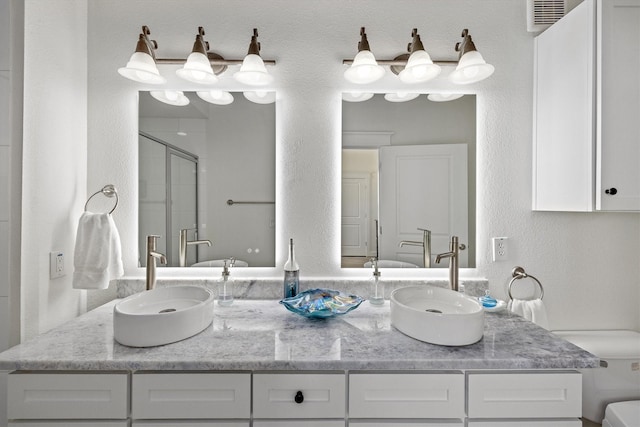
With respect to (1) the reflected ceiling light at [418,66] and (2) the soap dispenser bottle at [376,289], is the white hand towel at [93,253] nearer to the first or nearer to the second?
(2) the soap dispenser bottle at [376,289]

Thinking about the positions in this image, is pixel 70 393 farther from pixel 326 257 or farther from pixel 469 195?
pixel 469 195

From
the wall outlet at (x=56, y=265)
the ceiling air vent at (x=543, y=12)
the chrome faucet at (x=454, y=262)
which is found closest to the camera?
the wall outlet at (x=56, y=265)

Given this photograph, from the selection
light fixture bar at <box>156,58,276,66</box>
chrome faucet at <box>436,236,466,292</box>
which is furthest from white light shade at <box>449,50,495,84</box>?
light fixture bar at <box>156,58,276,66</box>

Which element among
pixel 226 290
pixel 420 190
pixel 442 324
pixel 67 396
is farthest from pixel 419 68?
pixel 67 396

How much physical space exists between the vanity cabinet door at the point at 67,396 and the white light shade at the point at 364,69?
4.75ft

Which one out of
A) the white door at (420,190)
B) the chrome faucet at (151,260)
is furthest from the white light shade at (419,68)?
the chrome faucet at (151,260)

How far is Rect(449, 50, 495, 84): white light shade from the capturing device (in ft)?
4.61

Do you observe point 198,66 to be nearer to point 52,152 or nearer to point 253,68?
point 253,68

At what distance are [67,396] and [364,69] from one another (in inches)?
63.5

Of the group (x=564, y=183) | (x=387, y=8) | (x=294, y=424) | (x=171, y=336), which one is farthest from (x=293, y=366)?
(x=387, y=8)

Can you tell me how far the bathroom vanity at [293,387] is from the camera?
0.97 meters

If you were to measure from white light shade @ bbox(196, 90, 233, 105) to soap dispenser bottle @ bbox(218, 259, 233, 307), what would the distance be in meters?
0.80

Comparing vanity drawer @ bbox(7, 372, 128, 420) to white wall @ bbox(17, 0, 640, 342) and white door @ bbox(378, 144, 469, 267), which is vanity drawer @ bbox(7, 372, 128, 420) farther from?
white door @ bbox(378, 144, 469, 267)

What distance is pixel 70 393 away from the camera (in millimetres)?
982
